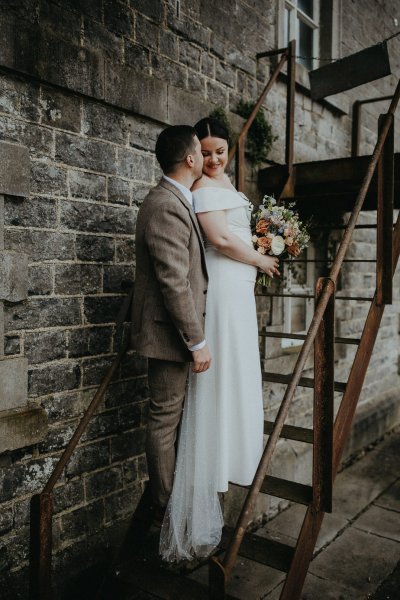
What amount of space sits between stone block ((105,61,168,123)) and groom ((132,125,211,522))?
0.67m

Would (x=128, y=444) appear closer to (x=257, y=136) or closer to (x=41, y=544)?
(x=41, y=544)

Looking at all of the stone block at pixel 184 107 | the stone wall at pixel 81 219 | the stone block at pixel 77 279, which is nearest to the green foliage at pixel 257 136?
the stone wall at pixel 81 219

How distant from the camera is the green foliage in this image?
452cm

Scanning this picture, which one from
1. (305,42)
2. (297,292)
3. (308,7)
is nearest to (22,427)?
(297,292)

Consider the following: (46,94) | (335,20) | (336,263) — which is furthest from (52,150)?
(335,20)

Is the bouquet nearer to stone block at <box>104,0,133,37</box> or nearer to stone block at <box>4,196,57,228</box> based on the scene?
stone block at <box>4,196,57,228</box>

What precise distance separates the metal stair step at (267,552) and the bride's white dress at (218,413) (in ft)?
0.61

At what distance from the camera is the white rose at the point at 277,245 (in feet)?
10.2

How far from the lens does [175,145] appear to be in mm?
2828

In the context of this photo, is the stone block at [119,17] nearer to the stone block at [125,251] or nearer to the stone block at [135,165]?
the stone block at [135,165]

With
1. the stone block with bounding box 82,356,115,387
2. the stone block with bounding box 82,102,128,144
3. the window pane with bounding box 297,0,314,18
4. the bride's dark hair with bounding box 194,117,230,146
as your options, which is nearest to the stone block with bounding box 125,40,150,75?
the stone block with bounding box 82,102,128,144

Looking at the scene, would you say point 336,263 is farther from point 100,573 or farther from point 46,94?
point 100,573

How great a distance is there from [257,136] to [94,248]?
6.74 ft

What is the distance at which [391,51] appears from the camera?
7066 millimetres
